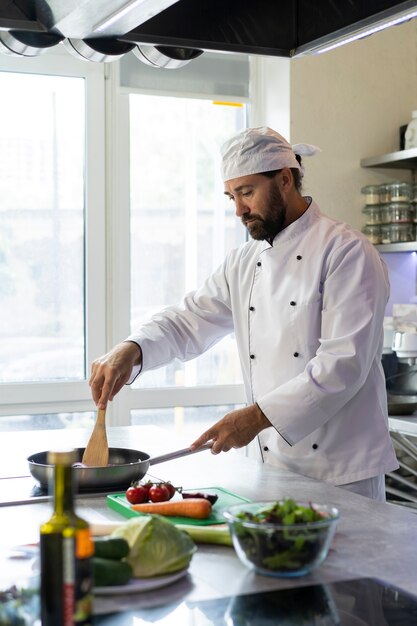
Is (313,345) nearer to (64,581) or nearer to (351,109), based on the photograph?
(64,581)

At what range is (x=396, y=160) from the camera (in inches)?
155

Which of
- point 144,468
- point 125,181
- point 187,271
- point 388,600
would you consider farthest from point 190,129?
point 388,600

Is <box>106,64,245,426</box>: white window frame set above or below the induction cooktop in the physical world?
above

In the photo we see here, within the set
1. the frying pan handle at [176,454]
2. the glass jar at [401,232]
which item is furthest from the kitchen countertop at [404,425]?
the frying pan handle at [176,454]

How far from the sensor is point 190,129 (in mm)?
4070

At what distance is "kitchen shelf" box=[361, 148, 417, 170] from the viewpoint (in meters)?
3.84

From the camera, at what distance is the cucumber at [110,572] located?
119 centimetres

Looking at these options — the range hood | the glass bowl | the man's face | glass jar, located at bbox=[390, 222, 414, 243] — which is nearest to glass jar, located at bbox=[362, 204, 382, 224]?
glass jar, located at bbox=[390, 222, 414, 243]

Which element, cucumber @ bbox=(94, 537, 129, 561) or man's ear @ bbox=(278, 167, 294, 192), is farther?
man's ear @ bbox=(278, 167, 294, 192)

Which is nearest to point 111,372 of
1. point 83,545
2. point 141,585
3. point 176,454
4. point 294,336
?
point 176,454

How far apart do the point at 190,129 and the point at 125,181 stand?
429mm

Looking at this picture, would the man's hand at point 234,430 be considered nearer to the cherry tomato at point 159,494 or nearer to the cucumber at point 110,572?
the cherry tomato at point 159,494

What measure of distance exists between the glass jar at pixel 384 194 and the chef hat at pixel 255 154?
168cm

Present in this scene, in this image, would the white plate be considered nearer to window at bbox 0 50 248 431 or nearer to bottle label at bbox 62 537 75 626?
bottle label at bbox 62 537 75 626
